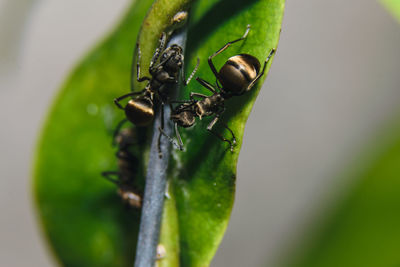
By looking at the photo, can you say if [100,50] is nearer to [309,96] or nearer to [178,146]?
[178,146]

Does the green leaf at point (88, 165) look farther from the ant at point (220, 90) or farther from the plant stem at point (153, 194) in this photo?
the plant stem at point (153, 194)

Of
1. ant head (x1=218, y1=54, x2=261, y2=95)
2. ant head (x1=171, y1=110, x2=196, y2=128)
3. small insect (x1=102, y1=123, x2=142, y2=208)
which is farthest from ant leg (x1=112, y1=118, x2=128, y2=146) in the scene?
ant head (x1=218, y1=54, x2=261, y2=95)

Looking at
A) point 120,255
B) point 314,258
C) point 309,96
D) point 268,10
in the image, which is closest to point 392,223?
point 314,258

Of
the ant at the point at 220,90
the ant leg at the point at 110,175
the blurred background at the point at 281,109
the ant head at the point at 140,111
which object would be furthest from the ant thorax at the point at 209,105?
the blurred background at the point at 281,109

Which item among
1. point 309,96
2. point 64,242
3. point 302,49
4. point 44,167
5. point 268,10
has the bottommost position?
point 64,242

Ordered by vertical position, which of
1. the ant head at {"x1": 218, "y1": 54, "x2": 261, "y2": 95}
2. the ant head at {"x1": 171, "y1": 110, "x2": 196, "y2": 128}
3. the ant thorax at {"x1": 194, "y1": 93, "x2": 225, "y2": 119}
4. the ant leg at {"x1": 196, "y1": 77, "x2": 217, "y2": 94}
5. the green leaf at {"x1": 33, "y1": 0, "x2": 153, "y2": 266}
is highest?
the ant head at {"x1": 218, "y1": 54, "x2": 261, "y2": 95}

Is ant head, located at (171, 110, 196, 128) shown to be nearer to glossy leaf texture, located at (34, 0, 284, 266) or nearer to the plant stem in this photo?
glossy leaf texture, located at (34, 0, 284, 266)
